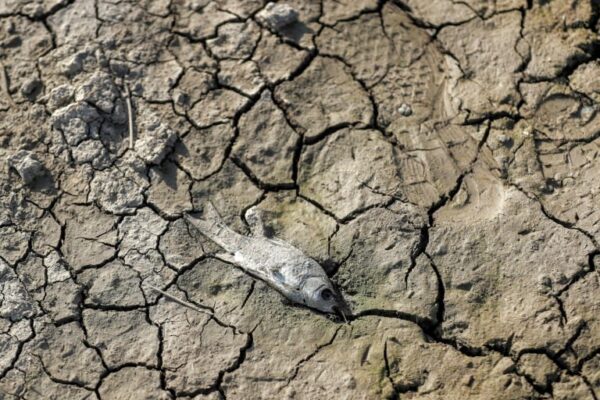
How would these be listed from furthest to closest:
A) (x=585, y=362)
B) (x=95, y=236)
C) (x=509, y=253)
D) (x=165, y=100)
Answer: (x=165, y=100) → (x=95, y=236) → (x=509, y=253) → (x=585, y=362)

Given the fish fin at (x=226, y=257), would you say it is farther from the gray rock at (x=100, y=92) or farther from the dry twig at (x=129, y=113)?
the gray rock at (x=100, y=92)

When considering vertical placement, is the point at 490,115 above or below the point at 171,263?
above

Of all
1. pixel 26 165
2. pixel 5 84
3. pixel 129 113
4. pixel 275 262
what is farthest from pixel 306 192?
pixel 5 84

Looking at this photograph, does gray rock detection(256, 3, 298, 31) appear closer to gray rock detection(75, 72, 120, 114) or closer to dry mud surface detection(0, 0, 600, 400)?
dry mud surface detection(0, 0, 600, 400)

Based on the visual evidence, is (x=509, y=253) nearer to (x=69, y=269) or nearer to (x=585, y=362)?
(x=585, y=362)

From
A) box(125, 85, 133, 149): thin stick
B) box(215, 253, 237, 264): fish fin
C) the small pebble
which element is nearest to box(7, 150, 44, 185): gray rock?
box(125, 85, 133, 149): thin stick

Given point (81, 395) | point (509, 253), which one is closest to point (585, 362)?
point (509, 253)

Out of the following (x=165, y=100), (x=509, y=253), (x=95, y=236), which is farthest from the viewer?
(x=165, y=100)
